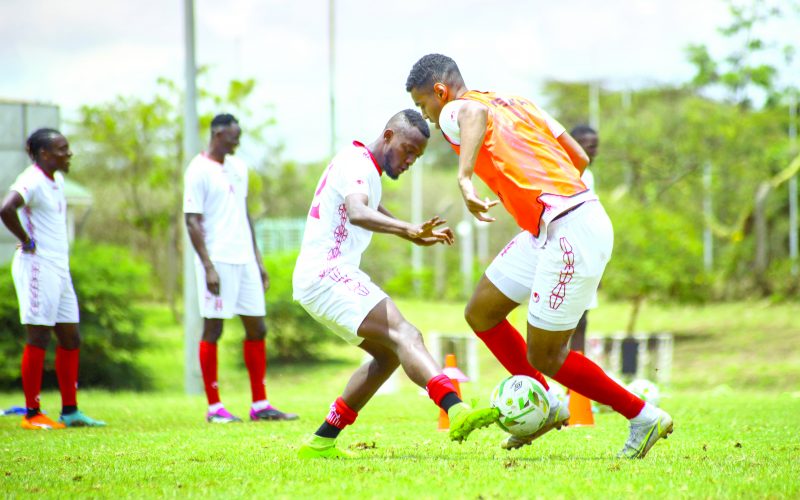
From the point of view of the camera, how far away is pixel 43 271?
344 inches

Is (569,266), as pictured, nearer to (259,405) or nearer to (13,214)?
(259,405)

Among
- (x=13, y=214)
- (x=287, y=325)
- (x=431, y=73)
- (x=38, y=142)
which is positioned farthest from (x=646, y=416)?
(x=287, y=325)

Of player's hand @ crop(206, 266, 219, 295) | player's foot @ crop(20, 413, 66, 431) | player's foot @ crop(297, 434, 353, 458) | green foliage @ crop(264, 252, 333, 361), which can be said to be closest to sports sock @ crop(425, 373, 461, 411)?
player's foot @ crop(297, 434, 353, 458)

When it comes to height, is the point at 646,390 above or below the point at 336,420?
below

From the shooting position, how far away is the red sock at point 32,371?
8.84 metres

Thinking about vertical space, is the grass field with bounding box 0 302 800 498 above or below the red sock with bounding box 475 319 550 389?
below

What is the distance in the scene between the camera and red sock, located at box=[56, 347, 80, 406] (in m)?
9.02

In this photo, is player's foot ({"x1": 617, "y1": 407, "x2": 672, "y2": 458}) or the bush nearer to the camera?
player's foot ({"x1": 617, "y1": 407, "x2": 672, "y2": 458})

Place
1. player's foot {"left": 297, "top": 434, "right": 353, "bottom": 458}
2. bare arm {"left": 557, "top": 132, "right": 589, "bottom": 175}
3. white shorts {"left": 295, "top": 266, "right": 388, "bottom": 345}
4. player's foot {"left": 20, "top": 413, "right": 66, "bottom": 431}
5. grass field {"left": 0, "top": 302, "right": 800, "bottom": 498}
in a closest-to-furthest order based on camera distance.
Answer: grass field {"left": 0, "top": 302, "right": 800, "bottom": 498}, white shorts {"left": 295, "top": 266, "right": 388, "bottom": 345}, player's foot {"left": 297, "top": 434, "right": 353, "bottom": 458}, bare arm {"left": 557, "top": 132, "right": 589, "bottom": 175}, player's foot {"left": 20, "top": 413, "right": 66, "bottom": 431}

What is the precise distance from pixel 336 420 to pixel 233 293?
3478 mm

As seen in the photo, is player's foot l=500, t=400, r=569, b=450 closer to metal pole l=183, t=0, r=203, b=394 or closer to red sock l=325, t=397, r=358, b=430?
red sock l=325, t=397, r=358, b=430

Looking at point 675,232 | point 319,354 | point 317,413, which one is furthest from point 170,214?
point 317,413

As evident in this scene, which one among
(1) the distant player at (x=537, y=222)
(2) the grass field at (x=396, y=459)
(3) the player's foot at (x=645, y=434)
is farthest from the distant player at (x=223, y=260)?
(3) the player's foot at (x=645, y=434)

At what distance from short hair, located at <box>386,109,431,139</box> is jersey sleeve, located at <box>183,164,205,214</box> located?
357 centimetres
